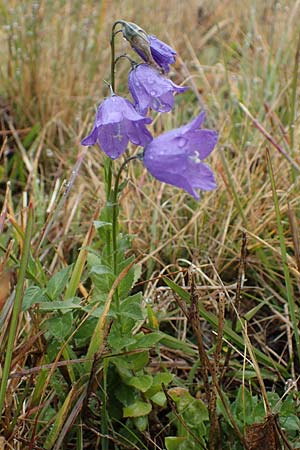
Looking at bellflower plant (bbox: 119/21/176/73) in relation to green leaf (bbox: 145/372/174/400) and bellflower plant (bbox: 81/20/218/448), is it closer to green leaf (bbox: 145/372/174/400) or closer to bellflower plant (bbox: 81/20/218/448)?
bellflower plant (bbox: 81/20/218/448)

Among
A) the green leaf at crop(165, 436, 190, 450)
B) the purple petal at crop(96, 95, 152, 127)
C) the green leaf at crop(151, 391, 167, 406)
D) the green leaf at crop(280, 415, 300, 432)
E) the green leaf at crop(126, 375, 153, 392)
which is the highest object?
the purple petal at crop(96, 95, 152, 127)

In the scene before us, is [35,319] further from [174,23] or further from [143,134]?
[174,23]

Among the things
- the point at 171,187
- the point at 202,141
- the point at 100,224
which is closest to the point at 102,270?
the point at 100,224

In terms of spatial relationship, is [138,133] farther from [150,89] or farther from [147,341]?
[147,341]

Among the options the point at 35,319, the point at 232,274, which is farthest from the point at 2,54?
the point at 35,319

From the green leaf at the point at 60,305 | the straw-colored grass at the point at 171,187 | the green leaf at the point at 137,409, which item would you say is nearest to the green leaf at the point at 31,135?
the straw-colored grass at the point at 171,187

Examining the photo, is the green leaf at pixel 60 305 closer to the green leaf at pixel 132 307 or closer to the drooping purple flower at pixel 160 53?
the green leaf at pixel 132 307

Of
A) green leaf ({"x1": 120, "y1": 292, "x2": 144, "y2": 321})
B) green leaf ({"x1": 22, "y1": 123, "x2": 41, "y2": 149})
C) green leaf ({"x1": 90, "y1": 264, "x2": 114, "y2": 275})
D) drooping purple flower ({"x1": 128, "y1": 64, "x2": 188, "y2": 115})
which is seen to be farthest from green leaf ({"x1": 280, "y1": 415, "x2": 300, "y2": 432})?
green leaf ({"x1": 22, "y1": 123, "x2": 41, "y2": 149})
